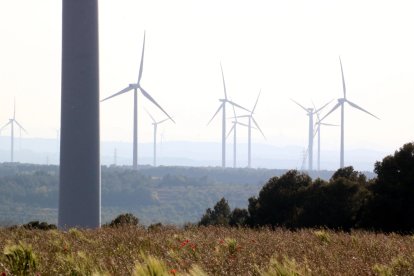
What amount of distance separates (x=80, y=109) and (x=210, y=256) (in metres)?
53.6

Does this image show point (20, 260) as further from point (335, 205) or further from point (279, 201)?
point (279, 201)

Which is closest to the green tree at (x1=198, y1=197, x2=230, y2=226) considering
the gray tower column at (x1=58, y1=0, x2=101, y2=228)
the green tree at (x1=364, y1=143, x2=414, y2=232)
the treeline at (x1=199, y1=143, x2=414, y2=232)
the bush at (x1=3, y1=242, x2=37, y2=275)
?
the treeline at (x1=199, y1=143, x2=414, y2=232)

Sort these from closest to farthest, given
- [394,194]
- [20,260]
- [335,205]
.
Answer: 1. [20,260]
2. [394,194]
3. [335,205]

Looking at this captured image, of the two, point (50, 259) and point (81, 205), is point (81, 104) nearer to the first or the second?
point (81, 205)

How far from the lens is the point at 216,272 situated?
17.8m

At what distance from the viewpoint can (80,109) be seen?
7331cm

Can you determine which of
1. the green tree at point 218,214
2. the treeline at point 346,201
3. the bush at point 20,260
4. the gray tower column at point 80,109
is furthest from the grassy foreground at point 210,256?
the green tree at point 218,214

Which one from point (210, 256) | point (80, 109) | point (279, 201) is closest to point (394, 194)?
point (279, 201)

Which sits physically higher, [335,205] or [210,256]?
[210,256]

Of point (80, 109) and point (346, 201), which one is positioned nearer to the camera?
point (346, 201)

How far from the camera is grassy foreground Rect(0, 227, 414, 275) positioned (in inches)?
691

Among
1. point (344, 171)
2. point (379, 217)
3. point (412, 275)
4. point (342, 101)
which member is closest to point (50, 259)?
point (412, 275)

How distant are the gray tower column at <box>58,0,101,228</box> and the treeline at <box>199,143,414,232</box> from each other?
482 inches

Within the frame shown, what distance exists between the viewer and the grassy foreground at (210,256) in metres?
17.5
